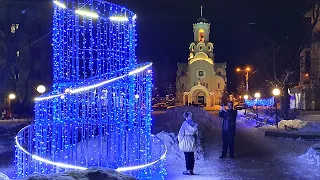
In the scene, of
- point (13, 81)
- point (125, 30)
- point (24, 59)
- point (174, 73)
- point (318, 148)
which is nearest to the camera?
point (125, 30)

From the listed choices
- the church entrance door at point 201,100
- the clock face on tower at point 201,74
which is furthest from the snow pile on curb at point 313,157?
the clock face on tower at point 201,74

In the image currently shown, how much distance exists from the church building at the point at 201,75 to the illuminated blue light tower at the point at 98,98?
64231 millimetres

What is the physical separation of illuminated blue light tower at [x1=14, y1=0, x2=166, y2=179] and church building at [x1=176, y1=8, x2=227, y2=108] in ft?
211

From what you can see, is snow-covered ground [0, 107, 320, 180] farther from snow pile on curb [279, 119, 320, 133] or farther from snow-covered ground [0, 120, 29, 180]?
snow pile on curb [279, 119, 320, 133]

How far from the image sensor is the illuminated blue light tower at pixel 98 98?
Result: 34.1ft

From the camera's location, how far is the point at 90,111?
11656mm

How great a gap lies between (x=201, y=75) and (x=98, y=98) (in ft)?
229

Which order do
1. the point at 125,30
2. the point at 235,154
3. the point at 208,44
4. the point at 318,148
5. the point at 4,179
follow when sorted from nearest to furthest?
the point at 4,179, the point at 125,30, the point at 318,148, the point at 235,154, the point at 208,44

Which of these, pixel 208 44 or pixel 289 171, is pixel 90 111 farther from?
pixel 208 44

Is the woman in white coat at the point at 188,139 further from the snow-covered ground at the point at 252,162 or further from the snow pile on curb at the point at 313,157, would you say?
the snow pile on curb at the point at 313,157

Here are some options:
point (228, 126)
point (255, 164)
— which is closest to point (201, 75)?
point (228, 126)

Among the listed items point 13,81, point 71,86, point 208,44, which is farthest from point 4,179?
point 208,44

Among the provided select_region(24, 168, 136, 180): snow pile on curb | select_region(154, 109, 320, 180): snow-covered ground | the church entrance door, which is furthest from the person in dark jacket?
the church entrance door

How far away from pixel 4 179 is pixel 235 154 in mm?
9604
